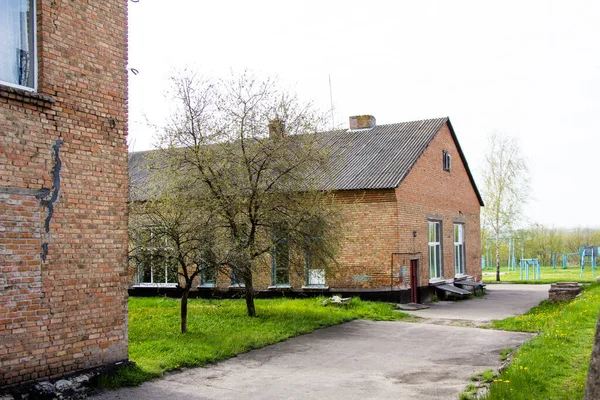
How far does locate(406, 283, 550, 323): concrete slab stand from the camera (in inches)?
700

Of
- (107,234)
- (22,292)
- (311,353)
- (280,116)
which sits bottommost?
(311,353)

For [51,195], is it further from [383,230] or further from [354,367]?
[383,230]

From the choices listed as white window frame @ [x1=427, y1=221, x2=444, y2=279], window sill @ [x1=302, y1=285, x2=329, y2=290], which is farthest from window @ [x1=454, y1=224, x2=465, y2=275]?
window sill @ [x1=302, y1=285, x2=329, y2=290]

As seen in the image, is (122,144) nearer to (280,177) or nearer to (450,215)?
(280,177)

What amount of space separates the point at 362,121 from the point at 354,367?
57.3ft

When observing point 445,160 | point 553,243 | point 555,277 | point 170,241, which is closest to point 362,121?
point 445,160

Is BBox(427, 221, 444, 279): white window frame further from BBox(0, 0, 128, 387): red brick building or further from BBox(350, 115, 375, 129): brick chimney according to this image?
BBox(0, 0, 128, 387): red brick building

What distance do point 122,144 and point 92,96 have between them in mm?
927

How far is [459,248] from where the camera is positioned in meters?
27.1

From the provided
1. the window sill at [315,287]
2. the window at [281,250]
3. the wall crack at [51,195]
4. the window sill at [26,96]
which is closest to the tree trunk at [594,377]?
the wall crack at [51,195]

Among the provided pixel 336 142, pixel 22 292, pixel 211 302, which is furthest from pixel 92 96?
pixel 336 142

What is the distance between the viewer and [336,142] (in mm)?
25000

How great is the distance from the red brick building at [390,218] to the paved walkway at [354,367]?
11.2 ft

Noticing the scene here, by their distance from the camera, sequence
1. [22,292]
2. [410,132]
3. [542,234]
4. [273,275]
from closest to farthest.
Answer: [22,292], [273,275], [410,132], [542,234]
